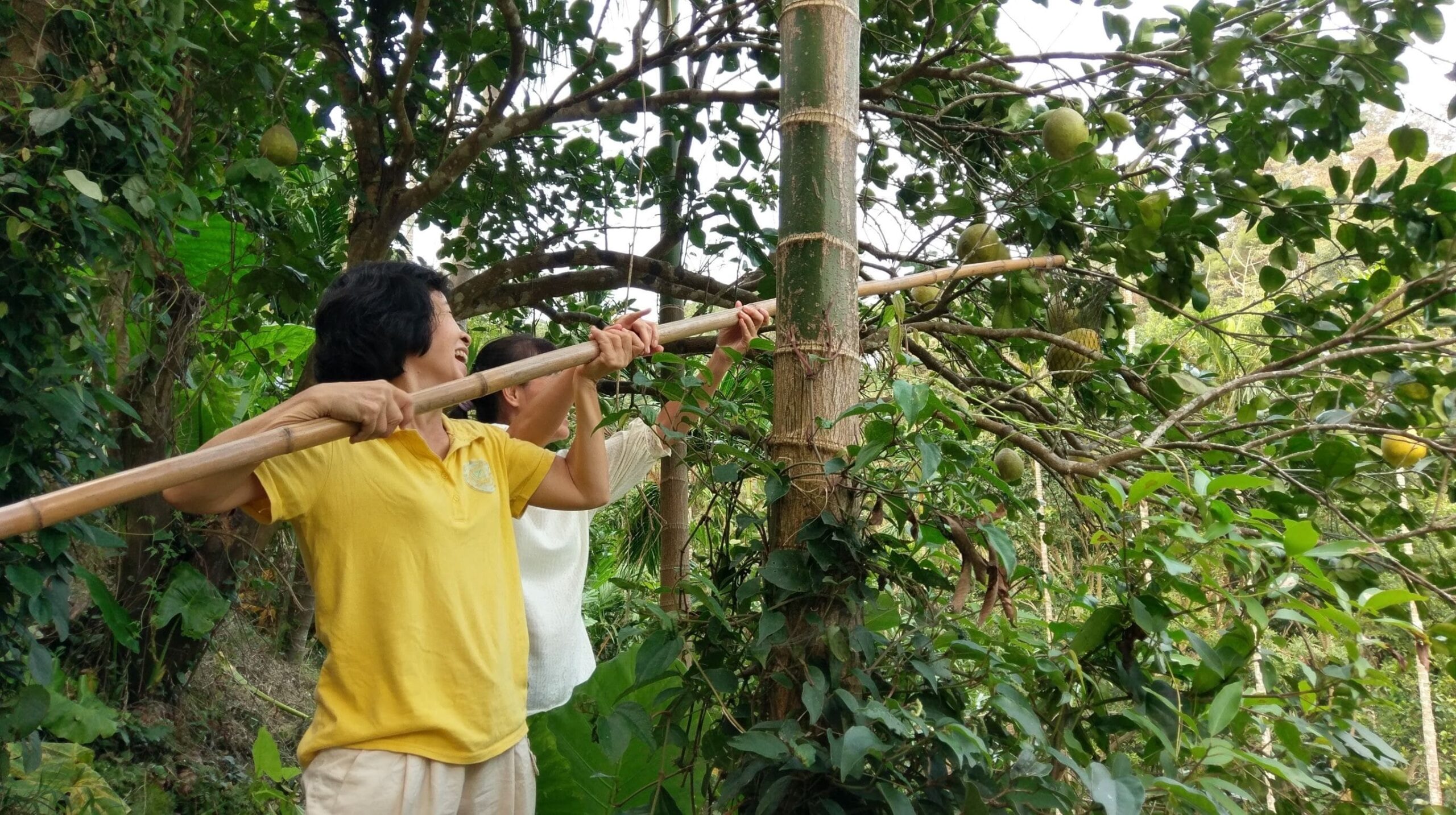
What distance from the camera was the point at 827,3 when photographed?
168cm

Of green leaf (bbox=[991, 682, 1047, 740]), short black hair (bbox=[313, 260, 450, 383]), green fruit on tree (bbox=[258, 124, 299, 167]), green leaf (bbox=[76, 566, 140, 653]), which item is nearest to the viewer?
green leaf (bbox=[991, 682, 1047, 740])

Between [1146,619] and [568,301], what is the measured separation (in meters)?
3.01

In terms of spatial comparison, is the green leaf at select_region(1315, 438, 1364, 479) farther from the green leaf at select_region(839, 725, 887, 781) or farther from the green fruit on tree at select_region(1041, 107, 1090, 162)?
the green leaf at select_region(839, 725, 887, 781)

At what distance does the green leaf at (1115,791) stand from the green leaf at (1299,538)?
323mm

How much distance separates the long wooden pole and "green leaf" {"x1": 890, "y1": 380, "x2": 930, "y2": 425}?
53 cm

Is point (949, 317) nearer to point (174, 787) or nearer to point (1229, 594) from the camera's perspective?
point (1229, 594)

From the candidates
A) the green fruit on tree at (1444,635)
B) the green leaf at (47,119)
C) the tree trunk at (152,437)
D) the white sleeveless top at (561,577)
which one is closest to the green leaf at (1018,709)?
the green fruit on tree at (1444,635)

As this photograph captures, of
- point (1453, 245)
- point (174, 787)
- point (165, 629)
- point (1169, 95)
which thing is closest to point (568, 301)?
point (165, 629)

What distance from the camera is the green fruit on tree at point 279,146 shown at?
8.11ft

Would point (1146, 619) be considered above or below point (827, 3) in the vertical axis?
below

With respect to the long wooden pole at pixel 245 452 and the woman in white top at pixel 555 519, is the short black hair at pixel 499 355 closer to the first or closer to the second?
the woman in white top at pixel 555 519

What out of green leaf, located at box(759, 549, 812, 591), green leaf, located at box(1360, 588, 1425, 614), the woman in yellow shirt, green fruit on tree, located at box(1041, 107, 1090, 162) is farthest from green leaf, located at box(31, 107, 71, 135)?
green leaf, located at box(1360, 588, 1425, 614)

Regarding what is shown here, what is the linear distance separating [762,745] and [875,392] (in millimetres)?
1319

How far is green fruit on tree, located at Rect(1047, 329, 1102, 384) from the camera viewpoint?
2.31 meters
